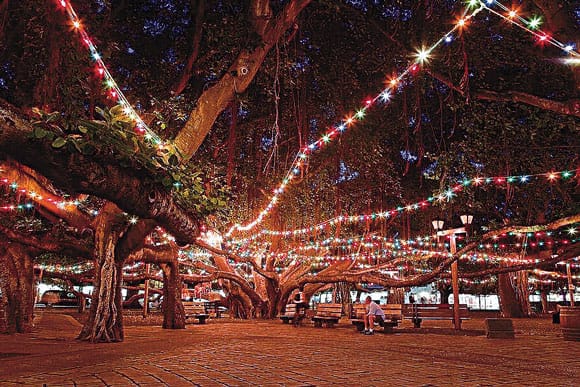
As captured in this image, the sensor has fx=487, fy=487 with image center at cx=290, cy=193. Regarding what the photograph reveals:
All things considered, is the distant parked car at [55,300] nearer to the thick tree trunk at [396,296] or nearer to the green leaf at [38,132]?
the thick tree trunk at [396,296]

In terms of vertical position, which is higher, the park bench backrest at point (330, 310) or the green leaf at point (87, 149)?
the green leaf at point (87, 149)

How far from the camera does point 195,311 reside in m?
16.7

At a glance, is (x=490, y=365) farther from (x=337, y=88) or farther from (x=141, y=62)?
(x=141, y=62)

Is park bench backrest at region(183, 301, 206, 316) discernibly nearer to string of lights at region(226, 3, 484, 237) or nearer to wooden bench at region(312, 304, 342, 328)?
string of lights at region(226, 3, 484, 237)

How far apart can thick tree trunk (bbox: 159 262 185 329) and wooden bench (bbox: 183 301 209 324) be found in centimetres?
286

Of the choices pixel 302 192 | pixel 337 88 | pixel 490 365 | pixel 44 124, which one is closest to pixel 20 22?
pixel 44 124

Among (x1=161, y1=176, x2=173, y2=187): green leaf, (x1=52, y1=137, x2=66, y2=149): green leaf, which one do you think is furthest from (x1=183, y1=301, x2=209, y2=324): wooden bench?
(x1=52, y1=137, x2=66, y2=149): green leaf

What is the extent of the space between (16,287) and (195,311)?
19.6 ft

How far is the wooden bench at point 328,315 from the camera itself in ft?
46.9

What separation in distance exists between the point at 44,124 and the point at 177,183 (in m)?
2.21

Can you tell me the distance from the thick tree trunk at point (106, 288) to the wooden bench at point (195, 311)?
22.7ft

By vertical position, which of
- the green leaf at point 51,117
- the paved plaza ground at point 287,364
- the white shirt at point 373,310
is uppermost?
the green leaf at point 51,117

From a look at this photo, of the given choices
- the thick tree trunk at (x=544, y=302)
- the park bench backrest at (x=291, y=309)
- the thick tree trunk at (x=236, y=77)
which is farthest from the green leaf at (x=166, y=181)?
the thick tree trunk at (x=544, y=302)

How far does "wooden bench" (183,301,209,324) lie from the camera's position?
16.0 metres
